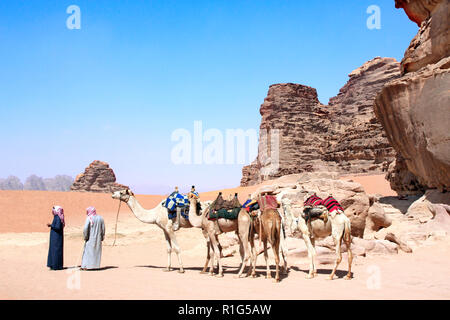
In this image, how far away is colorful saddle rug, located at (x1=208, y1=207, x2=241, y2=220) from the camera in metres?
8.33

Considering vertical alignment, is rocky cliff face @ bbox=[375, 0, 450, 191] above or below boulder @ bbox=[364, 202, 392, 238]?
above

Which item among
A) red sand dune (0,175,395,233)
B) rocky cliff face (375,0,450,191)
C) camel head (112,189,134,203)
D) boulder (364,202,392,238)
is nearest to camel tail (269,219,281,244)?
camel head (112,189,134,203)

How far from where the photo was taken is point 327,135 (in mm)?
→ 88000

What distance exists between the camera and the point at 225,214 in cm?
835

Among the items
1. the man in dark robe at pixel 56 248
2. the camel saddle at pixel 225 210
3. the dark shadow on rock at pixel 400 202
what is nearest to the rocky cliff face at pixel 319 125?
the dark shadow on rock at pixel 400 202

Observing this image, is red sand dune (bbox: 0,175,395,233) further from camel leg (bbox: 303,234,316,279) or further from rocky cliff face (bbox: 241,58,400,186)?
rocky cliff face (bbox: 241,58,400,186)

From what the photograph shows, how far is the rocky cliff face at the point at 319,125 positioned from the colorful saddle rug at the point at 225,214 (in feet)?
201

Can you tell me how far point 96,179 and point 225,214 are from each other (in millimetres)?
90327

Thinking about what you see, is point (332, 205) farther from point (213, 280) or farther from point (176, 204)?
point (176, 204)

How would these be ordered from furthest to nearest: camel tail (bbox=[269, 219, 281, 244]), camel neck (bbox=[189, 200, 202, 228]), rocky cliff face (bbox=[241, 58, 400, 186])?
rocky cliff face (bbox=[241, 58, 400, 186]) < camel neck (bbox=[189, 200, 202, 228]) < camel tail (bbox=[269, 219, 281, 244])

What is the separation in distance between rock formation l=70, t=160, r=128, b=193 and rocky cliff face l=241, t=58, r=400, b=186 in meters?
34.5

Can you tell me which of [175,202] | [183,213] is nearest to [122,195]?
[175,202]
